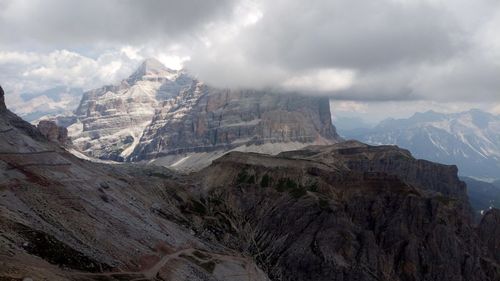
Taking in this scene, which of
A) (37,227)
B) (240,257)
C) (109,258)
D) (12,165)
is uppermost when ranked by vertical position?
(12,165)

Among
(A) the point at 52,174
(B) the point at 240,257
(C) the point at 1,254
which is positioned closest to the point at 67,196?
(A) the point at 52,174

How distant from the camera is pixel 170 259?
143m

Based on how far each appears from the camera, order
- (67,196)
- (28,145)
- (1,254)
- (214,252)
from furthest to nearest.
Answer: (214,252) < (28,145) < (67,196) < (1,254)

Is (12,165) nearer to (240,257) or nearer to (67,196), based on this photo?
(67,196)

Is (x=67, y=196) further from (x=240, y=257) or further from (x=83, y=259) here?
(x=240, y=257)

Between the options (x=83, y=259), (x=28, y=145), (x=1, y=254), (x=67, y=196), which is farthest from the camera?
(x=28, y=145)

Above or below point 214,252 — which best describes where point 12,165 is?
above

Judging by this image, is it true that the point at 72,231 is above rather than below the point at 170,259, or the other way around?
above

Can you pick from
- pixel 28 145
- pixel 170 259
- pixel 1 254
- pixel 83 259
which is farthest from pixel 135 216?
pixel 1 254

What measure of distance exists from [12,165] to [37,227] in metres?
33.7

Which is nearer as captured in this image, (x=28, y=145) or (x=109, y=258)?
(x=109, y=258)

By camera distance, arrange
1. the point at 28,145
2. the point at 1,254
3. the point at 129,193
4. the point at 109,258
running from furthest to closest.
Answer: the point at 129,193 < the point at 28,145 < the point at 109,258 < the point at 1,254

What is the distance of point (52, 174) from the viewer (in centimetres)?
14700

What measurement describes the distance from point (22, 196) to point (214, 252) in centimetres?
6654
